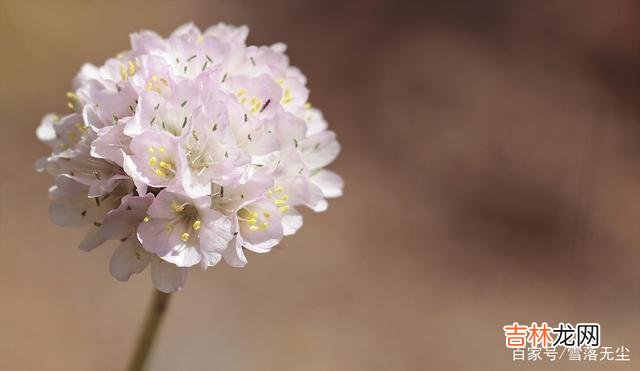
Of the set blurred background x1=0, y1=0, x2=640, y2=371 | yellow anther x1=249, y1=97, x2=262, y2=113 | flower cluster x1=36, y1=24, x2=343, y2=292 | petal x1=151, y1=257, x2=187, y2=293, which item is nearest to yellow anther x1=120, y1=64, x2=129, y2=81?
flower cluster x1=36, y1=24, x2=343, y2=292

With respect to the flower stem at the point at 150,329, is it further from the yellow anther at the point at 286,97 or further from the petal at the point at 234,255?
the yellow anther at the point at 286,97

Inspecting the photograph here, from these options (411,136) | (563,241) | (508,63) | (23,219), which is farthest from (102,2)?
(563,241)

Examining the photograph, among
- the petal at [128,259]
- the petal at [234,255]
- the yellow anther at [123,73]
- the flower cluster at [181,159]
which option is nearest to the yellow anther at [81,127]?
the flower cluster at [181,159]

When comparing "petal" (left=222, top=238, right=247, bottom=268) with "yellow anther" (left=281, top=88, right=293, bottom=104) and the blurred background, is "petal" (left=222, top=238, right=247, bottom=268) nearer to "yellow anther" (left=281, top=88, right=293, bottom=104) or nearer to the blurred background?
"yellow anther" (left=281, top=88, right=293, bottom=104)

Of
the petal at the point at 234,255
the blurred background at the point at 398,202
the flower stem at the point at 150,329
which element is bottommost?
the flower stem at the point at 150,329

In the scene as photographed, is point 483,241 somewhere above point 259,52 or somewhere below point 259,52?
above

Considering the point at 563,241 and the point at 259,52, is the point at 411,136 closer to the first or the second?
the point at 563,241
